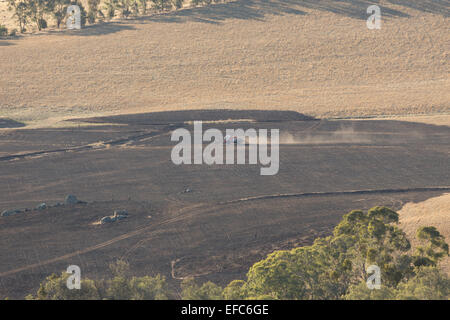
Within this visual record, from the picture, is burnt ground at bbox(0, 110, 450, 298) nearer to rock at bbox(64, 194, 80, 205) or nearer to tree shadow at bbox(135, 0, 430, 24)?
rock at bbox(64, 194, 80, 205)

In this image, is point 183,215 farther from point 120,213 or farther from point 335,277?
point 335,277

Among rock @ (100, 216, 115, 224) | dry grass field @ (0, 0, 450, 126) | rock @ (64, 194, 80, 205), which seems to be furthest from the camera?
dry grass field @ (0, 0, 450, 126)

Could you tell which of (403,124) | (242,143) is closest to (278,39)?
(403,124)

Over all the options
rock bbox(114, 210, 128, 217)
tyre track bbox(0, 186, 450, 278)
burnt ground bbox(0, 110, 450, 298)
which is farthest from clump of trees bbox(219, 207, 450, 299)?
rock bbox(114, 210, 128, 217)

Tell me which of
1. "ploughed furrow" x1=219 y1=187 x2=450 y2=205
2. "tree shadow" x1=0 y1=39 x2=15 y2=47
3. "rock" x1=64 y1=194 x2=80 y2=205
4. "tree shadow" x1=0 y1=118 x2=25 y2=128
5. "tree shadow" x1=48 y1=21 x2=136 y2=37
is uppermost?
"tree shadow" x1=48 y1=21 x2=136 y2=37

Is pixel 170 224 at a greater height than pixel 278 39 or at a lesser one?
lesser

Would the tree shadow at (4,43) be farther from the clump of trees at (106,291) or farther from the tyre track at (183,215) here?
the clump of trees at (106,291)

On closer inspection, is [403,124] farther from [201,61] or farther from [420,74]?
[201,61]
